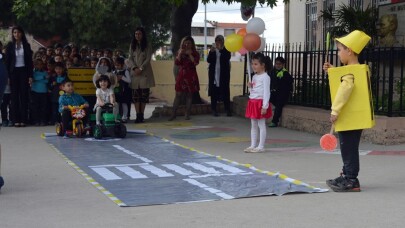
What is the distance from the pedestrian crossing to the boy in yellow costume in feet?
5.14

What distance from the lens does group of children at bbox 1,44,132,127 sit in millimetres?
15781

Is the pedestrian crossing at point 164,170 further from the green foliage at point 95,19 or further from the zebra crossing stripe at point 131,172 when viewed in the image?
the green foliage at point 95,19

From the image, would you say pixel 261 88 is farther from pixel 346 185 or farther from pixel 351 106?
pixel 346 185

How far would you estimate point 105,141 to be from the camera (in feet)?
44.1

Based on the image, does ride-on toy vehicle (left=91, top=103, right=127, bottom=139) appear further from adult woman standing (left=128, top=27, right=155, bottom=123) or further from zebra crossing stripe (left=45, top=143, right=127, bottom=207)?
adult woman standing (left=128, top=27, right=155, bottom=123)

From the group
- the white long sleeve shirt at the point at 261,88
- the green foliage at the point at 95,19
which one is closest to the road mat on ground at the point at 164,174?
the white long sleeve shirt at the point at 261,88

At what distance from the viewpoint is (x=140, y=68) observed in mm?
16547

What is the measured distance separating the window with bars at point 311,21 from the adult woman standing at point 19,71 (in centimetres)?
919

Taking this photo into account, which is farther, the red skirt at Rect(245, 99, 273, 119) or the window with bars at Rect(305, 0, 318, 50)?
the window with bars at Rect(305, 0, 318, 50)

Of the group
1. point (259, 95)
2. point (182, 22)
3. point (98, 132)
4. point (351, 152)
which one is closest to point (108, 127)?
point (98, 132)

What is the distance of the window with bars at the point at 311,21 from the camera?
2214 centimetres

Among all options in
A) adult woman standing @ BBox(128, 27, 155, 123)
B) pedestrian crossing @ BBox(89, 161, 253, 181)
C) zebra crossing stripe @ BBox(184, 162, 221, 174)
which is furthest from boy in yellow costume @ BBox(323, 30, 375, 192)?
adult woman standing @ BBox(128, 27, 155, 123)

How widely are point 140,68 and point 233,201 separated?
8.93 meters

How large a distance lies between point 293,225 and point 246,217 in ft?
1.74
